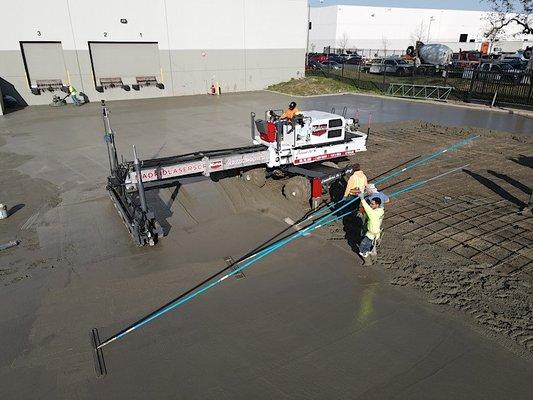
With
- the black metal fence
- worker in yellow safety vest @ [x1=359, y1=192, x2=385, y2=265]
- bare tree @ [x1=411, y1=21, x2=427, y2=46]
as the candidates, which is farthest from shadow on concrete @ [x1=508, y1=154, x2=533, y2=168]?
bare tree @ [x1=411, y1=21, x2=427, y2=46]

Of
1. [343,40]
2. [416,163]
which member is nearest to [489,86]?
[416,163]

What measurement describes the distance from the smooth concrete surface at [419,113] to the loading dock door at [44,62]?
56.7 ft

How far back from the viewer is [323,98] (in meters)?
30.3

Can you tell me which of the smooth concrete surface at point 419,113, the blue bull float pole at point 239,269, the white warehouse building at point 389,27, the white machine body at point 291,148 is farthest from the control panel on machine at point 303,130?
the white warehouse building at point 389,27

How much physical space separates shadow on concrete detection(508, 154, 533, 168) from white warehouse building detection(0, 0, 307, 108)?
25264 mm

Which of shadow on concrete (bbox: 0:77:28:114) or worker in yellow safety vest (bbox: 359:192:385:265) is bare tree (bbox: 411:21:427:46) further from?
worker in yellow safety vest (bbox: 359:192:385:265)

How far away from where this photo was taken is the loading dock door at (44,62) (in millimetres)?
26547

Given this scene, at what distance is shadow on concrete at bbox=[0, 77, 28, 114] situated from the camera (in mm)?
25984

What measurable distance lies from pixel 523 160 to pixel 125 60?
26976 mm

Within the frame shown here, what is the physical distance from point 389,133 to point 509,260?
11884 millimetres

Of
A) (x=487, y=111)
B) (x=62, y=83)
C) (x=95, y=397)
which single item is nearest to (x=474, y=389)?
(x=95, y=397)

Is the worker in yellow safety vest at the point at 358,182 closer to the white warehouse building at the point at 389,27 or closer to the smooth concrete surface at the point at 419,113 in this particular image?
the smooth concrete surface at the point at 419,113

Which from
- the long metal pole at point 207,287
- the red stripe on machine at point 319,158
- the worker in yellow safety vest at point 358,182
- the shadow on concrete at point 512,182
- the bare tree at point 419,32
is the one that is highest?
the bare tree at point 419,32

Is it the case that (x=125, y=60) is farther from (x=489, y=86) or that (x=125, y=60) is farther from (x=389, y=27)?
(x=389, y=27)
